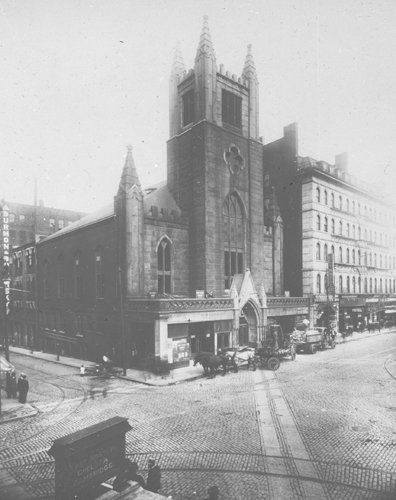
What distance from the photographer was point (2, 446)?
42.8 ft

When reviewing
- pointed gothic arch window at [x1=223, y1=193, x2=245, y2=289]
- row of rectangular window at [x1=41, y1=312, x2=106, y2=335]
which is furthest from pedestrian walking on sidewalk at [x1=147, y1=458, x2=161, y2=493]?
pointed gothic arch window at [x1=223, y1=193, x2=245, y2=289]

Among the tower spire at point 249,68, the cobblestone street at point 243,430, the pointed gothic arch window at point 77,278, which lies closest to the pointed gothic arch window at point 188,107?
the tower spire at point 249,68

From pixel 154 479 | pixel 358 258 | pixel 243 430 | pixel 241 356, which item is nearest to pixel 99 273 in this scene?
pixel 241 356

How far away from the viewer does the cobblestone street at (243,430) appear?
9992 millimetres

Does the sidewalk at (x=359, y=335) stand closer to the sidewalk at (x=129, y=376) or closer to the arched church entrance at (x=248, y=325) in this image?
the sidewalk at (x=129, y=376)

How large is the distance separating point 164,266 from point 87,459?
936 inches

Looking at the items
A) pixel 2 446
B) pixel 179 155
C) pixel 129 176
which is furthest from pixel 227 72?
pixel 2 446

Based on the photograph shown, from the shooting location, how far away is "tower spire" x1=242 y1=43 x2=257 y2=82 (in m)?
36.9

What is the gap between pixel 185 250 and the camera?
32.8 meters

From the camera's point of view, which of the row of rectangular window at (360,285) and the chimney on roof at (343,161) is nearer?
the row of rectangular window at (360,285)

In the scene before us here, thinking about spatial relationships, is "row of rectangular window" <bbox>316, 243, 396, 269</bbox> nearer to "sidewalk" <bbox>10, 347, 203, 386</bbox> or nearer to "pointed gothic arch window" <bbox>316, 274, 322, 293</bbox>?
"pointed gothic arch window" <bbox>316, 274, 322, 293</bbox>

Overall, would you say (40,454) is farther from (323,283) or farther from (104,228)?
(323,283)

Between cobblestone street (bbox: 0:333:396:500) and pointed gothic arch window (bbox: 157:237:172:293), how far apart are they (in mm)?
9650

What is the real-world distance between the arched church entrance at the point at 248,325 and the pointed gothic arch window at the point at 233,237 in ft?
8.45
